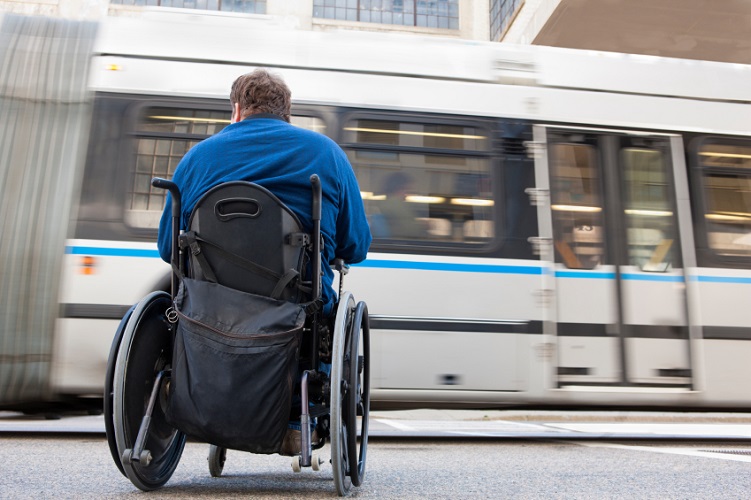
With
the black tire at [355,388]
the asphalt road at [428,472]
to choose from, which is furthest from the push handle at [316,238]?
the asphalt road at [428,472]

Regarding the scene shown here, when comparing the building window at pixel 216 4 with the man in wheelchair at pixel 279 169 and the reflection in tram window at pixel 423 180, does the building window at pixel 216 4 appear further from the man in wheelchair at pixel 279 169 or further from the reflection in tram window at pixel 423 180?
the man in wheelchair at pixel 279 169

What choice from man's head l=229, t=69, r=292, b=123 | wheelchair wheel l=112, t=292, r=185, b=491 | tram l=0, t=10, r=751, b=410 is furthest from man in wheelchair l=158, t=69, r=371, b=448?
tram l=0, t=10, r=751, b=410

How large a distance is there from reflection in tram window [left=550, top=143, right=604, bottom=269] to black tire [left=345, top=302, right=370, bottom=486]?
3.45 meters

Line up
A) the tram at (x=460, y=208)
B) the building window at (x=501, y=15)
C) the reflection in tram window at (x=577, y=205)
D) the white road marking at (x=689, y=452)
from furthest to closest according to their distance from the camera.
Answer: the building window at (x=501, y=15) → the reflection in tram window at (x=577, y=205) → the tram at (x=460, y=208) → the white road marking at (x=689, y=452)

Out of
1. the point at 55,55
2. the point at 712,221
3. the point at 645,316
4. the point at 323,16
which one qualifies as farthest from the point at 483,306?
the point at 323,16

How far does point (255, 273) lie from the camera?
101 inches

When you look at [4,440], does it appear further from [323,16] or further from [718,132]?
[323,16]

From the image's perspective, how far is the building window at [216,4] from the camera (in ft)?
84.8

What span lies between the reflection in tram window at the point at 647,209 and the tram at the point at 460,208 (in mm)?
18

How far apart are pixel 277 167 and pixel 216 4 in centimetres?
2595

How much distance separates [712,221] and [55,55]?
18.3ft

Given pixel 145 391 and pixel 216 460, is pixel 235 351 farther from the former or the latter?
pixel 216 460

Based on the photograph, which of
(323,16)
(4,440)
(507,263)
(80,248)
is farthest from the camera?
(323,16)

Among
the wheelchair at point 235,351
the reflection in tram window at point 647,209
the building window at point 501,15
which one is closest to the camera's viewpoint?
the wheelchair at point 235,351
